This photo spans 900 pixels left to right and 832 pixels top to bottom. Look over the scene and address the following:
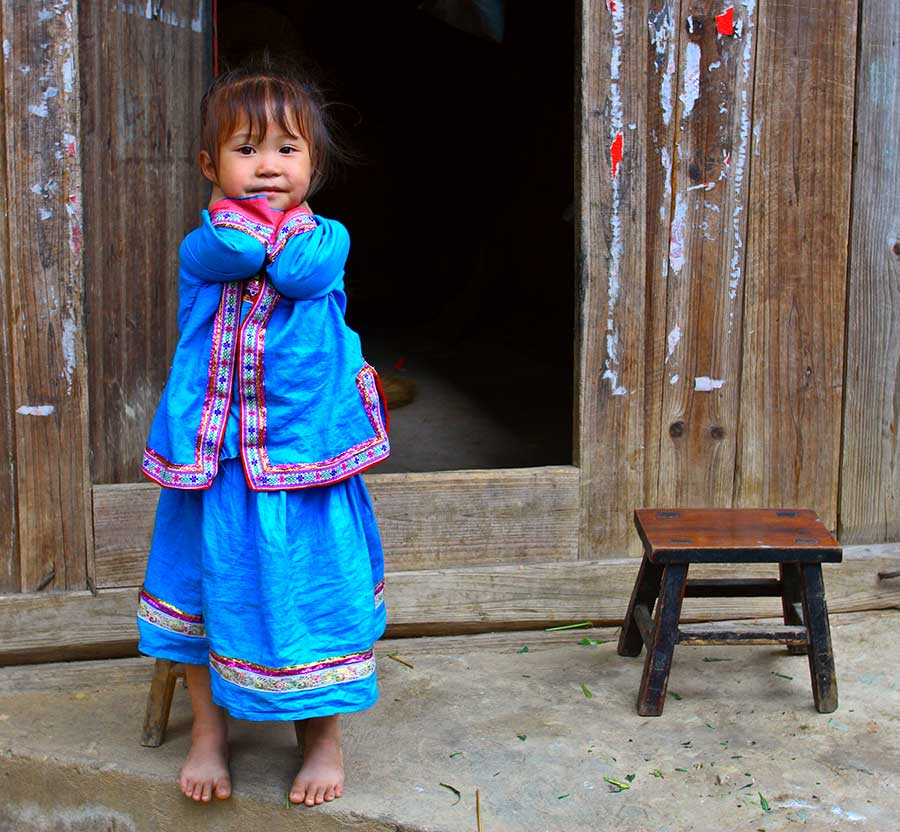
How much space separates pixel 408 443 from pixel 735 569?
5.42ft

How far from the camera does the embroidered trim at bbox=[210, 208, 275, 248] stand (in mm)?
2270

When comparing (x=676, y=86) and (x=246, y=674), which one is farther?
(x=676, y=86)

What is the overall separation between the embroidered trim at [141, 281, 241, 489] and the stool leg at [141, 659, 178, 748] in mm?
548

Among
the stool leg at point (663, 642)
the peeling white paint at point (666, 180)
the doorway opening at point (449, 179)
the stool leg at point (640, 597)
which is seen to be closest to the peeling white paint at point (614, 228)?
the peeling white paint at point (666, 180)

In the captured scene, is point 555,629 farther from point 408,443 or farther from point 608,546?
point 408,443

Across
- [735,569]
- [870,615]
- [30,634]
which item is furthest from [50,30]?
[870,615]

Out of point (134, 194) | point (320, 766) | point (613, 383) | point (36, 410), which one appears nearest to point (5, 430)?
point (36, 410)

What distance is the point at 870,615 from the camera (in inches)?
137

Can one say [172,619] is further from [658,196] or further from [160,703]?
[658,196]

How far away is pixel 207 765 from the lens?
253 centimetres

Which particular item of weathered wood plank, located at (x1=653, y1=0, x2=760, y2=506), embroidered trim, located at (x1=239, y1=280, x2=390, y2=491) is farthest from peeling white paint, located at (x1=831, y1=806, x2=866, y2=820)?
embroidered trim, located at (x1=239, y1=280, x2=390, y2=491)

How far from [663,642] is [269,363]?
3.92 feet

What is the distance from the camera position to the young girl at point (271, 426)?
7.54ft

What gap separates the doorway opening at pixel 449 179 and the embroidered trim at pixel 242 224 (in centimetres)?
331
